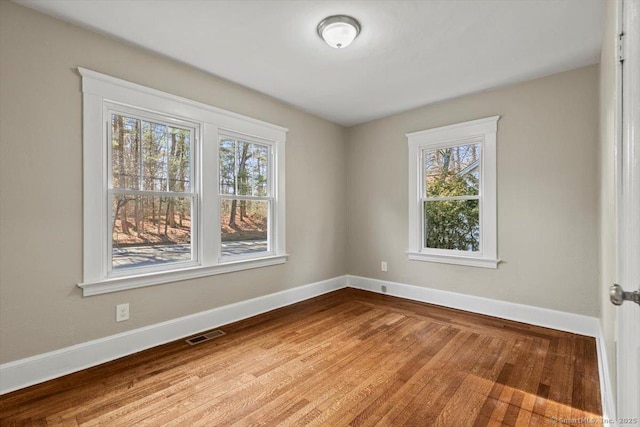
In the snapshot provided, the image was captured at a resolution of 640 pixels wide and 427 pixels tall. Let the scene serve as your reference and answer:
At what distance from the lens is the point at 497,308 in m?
3.48

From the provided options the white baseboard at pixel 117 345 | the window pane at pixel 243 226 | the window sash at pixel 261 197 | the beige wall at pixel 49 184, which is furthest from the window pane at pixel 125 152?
the white baseboard at pixel 117 345

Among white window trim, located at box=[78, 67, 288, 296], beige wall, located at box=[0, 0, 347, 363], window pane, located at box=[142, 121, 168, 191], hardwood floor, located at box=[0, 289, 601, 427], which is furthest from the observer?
window pane, located at box=[142, 121, 168, 191]

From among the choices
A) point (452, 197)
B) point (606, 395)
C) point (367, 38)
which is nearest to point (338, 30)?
point (367, 38)

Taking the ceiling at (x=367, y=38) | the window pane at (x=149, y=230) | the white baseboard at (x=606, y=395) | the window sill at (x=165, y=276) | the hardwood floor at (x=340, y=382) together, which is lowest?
the hardwood floor at (x=340, y=382)

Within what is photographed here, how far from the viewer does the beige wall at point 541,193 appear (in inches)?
117

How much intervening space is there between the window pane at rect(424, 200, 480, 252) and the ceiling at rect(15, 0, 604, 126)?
1.37 m

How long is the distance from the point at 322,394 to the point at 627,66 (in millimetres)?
2174

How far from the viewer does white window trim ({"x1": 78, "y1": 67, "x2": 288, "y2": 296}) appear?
2.40 m

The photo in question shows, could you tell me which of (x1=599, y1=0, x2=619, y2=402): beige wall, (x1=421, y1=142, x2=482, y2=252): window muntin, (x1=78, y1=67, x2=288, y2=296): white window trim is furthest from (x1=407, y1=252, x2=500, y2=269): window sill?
(x1=78, y1=67, x2=288, y2=296): white window trim

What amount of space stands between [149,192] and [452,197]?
3.35 metres

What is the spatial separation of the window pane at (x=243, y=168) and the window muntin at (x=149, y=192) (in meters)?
0.38

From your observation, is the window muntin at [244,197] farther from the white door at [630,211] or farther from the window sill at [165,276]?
the white door at [630,211]

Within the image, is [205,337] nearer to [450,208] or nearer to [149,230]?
[149,230]

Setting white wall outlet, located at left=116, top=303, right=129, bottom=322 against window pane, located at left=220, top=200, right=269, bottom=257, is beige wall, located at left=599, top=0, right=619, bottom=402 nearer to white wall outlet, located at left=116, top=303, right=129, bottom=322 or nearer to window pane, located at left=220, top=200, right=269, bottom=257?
window pane, located at left=220, top=200, right=269, bottom=257
